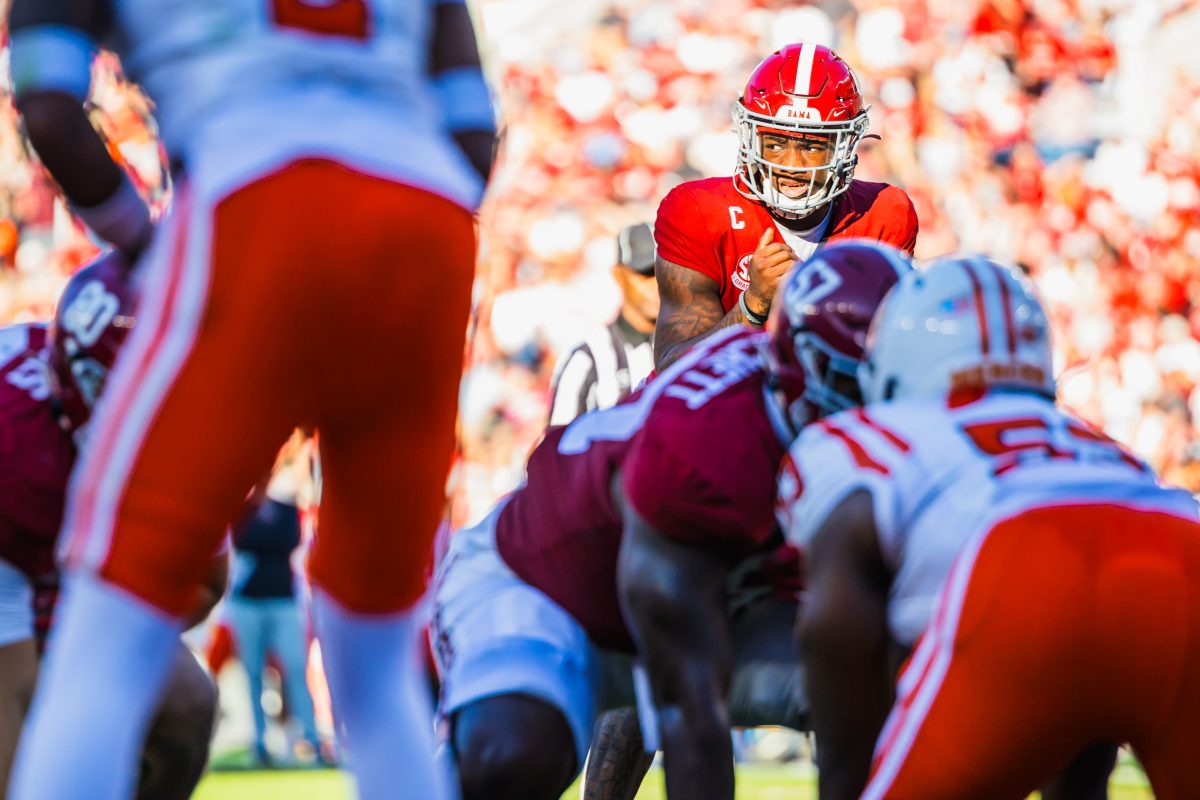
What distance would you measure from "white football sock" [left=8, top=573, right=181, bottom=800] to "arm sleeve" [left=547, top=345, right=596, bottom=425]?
4308 mm

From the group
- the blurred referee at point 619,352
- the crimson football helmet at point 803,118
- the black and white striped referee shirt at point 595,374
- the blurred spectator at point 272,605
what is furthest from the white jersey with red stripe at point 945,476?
the blurred spectator at point 272,605

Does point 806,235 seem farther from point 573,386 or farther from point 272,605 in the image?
point 272,605

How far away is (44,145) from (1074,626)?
145cm

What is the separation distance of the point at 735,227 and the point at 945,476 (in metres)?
2.24

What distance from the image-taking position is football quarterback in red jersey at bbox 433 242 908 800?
2938 mm

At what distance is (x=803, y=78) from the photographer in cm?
443

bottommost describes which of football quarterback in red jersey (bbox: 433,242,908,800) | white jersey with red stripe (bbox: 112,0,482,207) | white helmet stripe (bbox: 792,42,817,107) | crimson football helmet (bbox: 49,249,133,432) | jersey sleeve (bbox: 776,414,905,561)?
football quarterback in red jersey (bbox: 433,242,908,800)

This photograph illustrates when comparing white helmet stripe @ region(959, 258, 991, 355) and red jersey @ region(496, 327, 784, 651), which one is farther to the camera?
red jersey @ region(496, 327, 784, 651)

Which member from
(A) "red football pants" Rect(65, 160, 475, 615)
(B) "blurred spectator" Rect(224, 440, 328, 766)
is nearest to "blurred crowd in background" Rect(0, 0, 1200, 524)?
(B) "blurred spectator" Rect(224, 440, 328, 766)

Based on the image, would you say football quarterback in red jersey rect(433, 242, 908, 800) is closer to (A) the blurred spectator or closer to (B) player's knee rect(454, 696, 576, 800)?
(B) player's knee rect(454, 696, 576, 800)

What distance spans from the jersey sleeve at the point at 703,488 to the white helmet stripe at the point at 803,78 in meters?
1.65

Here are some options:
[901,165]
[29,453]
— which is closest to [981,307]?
[29,453]

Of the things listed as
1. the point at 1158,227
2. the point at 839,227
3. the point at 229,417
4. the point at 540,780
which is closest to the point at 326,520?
the point at 229,417

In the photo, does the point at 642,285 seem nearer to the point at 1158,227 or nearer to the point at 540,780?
the point at 540,780
